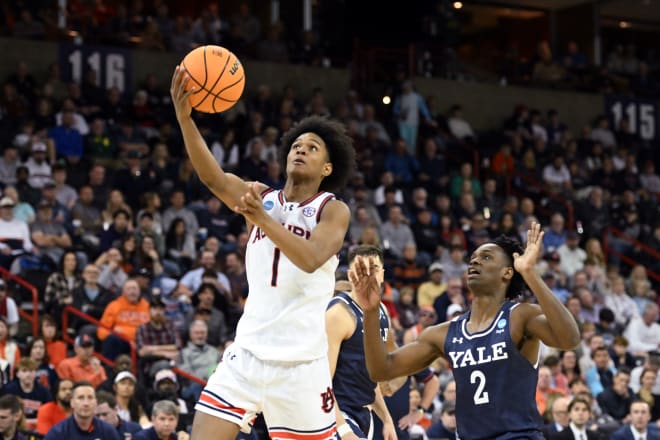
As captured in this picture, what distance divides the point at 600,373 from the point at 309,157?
33.2 ft

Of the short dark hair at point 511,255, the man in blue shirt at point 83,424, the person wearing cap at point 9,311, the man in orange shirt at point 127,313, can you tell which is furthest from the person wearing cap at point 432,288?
the short dark hair at point 511,255

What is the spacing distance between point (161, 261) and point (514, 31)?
56.0ft

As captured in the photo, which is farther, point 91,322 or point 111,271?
point 111,271

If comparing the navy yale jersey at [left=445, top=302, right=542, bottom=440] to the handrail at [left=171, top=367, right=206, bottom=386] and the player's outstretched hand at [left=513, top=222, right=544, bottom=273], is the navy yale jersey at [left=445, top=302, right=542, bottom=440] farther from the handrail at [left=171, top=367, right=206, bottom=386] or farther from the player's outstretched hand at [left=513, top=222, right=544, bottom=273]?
the handrail at [left=171, top=367, right=206, bottom=386]

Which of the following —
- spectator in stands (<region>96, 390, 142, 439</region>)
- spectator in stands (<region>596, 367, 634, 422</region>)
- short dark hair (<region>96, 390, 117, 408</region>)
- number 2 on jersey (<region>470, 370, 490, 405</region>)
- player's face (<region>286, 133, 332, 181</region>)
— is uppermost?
player's face (<region>286, 133, 332, 181</region>)

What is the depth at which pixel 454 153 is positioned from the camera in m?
22.4

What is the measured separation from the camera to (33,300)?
13344 mm

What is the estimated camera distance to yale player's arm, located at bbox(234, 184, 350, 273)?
17.2ft

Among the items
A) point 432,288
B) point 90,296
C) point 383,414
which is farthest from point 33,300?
point 383,414

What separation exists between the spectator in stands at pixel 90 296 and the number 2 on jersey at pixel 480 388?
8010 millimetres

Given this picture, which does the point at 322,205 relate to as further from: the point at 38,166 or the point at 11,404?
the point at 38,166

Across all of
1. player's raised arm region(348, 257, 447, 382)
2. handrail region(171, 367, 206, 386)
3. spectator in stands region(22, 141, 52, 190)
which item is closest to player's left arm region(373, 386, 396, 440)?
player's raised arm region(348, 257, 447, 382)

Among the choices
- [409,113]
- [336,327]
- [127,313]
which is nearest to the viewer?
[336,327]

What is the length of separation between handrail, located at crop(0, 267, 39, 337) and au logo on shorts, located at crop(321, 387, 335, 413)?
7826 millimetres
